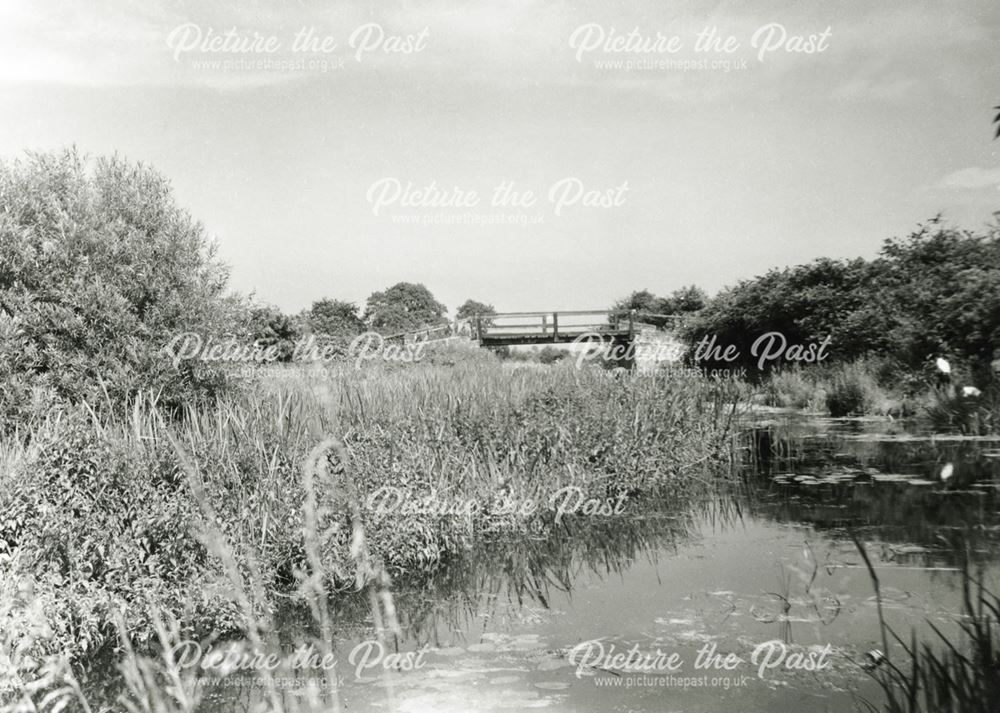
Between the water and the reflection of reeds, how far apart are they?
0.15 m

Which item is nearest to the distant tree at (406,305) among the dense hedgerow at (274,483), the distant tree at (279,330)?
the distant tree at (279,330)

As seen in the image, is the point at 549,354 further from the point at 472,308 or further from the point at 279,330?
the point at 472,308

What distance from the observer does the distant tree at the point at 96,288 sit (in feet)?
31.3

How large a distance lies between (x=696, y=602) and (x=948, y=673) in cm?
211

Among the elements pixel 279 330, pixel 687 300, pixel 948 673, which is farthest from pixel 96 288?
pixel 687 300

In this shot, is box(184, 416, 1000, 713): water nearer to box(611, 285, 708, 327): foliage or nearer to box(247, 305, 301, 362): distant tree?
box(247, 305, 301, 362): distant tree

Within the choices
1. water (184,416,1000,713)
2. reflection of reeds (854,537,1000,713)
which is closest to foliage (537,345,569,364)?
water (184,416,1000,713)

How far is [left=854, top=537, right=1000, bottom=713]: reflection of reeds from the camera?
349 cm

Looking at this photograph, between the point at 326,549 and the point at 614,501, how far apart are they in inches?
167

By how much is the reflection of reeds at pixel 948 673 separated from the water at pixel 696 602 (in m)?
0.15

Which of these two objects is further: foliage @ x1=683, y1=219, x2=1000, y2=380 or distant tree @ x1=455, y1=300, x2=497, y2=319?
distant tree @ x1=455, y1=300, x2=497, y2=319

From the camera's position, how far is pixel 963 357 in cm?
1430

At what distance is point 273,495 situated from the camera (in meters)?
6.48

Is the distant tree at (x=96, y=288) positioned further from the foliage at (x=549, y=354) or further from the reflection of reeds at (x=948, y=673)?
the foliage at (x=549, y=354)
